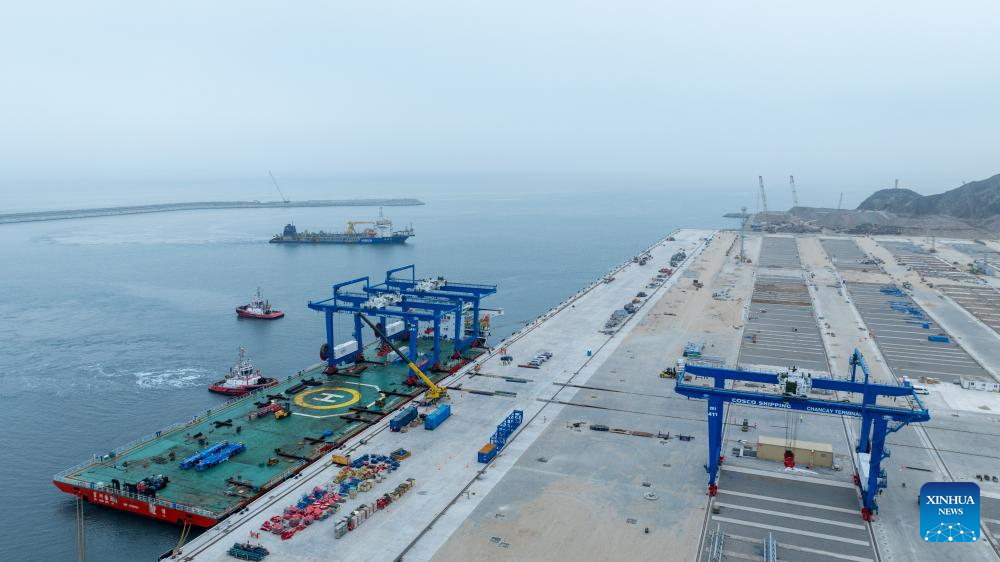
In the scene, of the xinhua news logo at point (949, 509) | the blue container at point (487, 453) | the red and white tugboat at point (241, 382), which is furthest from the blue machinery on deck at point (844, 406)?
the red and white tugboat at point (241, 382)

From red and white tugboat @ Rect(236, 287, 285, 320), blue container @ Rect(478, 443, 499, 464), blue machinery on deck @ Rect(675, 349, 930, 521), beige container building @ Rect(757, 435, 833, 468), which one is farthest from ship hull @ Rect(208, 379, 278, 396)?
beige container building @ Rect(757, 435, 833, 468)

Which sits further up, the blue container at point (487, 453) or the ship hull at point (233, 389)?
the blue container at point (487, 453)

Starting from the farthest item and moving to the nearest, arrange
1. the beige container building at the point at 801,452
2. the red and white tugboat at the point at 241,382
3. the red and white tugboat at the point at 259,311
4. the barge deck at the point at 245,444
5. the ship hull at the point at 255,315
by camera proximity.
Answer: the red and white tugboat at the point at 259,311 < the ship hull at the point at 255,315 < the red and white tugboat at the point at 241,382 < the beige container building at the point at 801,452 < the barge deck at the point at 245,444

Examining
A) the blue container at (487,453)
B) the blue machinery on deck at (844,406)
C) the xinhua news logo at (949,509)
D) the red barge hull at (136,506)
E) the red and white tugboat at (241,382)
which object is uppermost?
the xinhua news logo at (949,509)

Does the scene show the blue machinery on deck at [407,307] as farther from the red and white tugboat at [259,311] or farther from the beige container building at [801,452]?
the beige container building at [801,452]

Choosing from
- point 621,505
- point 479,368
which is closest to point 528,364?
point 479,368
